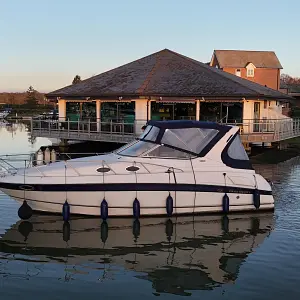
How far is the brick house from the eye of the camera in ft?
240

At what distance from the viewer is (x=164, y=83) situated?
29.9 m

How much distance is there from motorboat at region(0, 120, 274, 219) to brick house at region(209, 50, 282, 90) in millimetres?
61689

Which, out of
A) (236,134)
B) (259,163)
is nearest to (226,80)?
(259,163)

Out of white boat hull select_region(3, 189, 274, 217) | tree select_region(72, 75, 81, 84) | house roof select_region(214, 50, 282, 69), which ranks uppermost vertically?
house roof select_region(214, 50, 282, 69)

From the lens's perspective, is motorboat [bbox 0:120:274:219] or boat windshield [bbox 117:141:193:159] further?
boat windshield [bbox 117:141:193:159]

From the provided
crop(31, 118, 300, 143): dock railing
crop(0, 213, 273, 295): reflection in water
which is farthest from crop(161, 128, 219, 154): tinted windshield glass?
crop(31, 118, 300, 143): dock railing

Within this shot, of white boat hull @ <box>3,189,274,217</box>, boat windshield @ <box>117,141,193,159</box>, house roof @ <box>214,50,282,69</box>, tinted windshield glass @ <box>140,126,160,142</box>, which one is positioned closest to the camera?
white boat hull @ <box>3,189,274,217</box>

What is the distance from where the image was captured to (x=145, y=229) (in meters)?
11.6

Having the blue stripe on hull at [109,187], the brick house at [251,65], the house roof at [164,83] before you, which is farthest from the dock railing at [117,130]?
the brick house at [251,65]

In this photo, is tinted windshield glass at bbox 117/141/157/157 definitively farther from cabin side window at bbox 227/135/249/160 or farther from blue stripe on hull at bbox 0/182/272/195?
cabin side window at bbox 227/135/249/160

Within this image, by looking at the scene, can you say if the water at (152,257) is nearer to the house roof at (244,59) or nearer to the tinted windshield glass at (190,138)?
the tinted windshield glass at (190,138)

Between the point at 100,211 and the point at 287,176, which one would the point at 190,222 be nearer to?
the point at 100,211

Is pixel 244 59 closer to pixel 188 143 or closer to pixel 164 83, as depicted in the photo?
pixel 164 83

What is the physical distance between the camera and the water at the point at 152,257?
8117 mm
